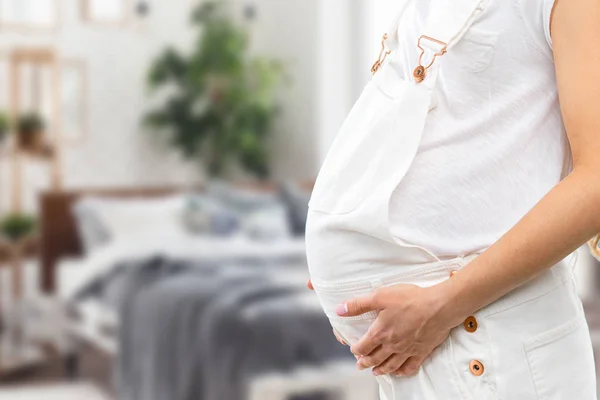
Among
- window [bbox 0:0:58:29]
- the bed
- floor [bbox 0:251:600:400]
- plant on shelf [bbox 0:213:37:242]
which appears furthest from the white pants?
window [bbox 0:0:58:29]

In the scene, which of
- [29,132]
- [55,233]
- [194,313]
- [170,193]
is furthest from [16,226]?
[194,313]

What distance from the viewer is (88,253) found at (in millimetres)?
4875

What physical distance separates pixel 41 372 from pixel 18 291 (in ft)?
3.43

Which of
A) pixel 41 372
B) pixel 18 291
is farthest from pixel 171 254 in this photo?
pixel 18 291

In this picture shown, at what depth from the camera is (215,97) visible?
624 centimetres

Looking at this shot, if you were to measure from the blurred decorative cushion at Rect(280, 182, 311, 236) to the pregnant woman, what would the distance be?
13.7 feet

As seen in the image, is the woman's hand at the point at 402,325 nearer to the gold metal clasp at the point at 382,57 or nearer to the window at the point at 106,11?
the gold metal clasp at the point at 382,57

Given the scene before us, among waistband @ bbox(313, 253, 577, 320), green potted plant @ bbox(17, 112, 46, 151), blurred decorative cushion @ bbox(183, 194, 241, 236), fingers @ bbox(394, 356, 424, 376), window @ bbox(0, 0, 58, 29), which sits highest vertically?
waistband @ bbox(313, 253, 577, 320)

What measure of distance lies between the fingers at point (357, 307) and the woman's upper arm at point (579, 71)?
0.24 metres

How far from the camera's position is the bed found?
9.64 ft

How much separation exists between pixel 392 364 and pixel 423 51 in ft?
1.04

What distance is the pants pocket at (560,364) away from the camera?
0.88 meters

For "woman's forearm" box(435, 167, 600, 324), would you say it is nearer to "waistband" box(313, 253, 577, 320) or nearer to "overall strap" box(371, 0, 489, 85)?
"waistband" box(313, 253, 577, 320)

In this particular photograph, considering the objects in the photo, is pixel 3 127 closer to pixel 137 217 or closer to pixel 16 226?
pixel 16 226
